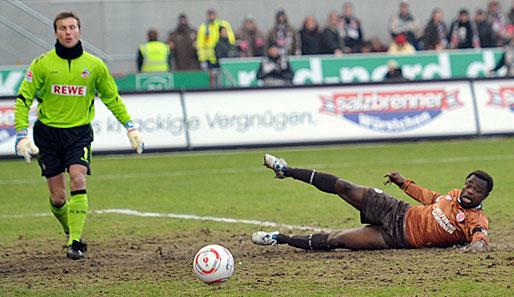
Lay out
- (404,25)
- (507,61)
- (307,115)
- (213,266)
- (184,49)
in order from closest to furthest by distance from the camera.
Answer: (213,266) < (307,115) < (184,49) < (507,61) < (404,25)

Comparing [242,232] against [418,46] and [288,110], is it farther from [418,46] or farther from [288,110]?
[418,46]

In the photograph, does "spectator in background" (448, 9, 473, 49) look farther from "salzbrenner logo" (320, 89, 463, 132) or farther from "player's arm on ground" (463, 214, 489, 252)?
"player's arm on ground" (463, 214, 489, 252)

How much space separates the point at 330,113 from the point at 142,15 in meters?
9.51

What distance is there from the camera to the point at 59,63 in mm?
10109

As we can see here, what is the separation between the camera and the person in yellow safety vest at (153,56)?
24.6m

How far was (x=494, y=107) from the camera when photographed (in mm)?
20906

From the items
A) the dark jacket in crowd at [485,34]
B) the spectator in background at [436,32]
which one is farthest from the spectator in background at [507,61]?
the spectator in background at [436,32]

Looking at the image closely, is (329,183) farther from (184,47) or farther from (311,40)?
(311,40)

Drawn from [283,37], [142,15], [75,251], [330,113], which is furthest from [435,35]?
[75,251]

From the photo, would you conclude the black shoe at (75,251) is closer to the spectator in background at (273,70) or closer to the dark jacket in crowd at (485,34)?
the spectator in background at (273,70)

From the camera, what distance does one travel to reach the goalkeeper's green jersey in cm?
1007

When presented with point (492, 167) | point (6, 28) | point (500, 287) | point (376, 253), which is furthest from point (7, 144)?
point (500, 287)

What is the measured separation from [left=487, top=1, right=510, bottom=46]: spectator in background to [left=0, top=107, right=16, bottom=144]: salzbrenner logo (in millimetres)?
15106

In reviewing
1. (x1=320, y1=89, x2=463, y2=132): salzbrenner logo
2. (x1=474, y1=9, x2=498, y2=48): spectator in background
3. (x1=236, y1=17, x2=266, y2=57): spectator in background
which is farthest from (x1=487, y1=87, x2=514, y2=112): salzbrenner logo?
(x1=236, y1=17, x2=266, y2=57): spectator in background
